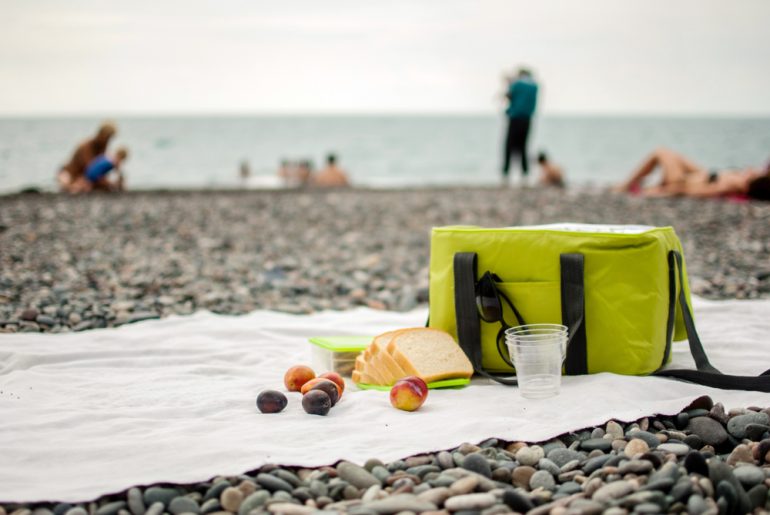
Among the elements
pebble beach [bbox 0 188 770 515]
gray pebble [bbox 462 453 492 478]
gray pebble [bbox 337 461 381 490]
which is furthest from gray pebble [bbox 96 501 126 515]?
gray pebble [bbox 462 453 492 478]

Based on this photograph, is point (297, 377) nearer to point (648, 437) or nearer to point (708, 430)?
point (648, 437)

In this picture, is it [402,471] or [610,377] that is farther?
[610,377]

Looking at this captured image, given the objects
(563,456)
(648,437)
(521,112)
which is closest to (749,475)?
(648,437)

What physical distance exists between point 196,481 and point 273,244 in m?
5.79

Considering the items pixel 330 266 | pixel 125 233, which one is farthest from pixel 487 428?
pixel 125 233

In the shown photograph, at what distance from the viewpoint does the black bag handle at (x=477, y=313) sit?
3.15 meters

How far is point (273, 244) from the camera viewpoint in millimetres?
7914

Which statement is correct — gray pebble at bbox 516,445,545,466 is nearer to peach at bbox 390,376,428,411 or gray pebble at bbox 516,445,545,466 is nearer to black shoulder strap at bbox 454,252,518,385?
peach at bbox 390,376,428,411

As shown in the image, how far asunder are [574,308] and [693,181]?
9.41 meters

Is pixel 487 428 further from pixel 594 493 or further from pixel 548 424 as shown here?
pixel 594 493

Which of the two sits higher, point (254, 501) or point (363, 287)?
point (363, 287)

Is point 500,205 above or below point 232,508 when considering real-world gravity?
above

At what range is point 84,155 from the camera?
1345 cm

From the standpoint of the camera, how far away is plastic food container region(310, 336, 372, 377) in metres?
3.43
